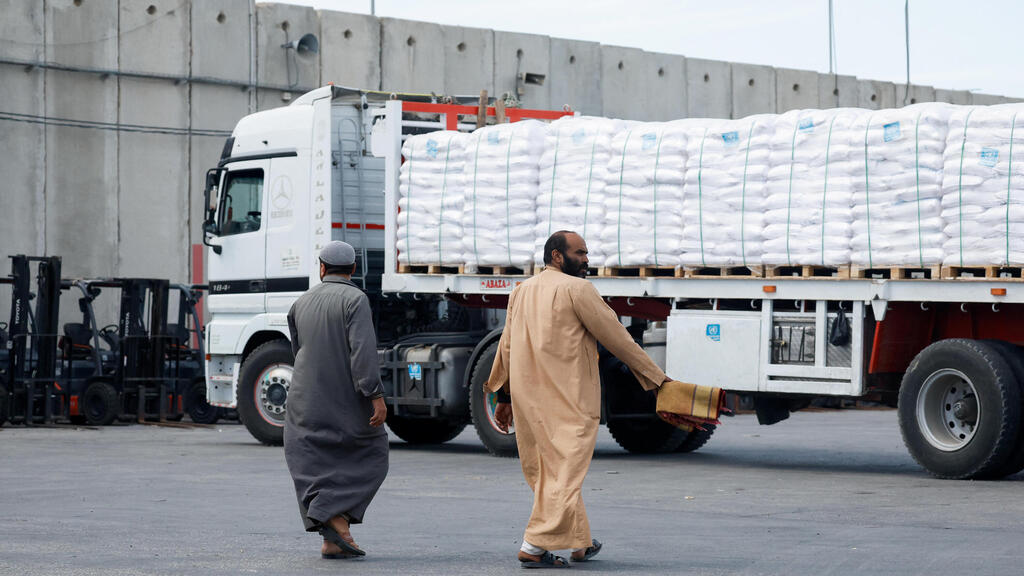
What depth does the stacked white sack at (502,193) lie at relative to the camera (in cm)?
1475

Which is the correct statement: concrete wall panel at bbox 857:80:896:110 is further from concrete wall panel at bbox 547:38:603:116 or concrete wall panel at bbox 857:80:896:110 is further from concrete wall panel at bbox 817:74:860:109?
concrete wall panel at bbox 547:38:603:116

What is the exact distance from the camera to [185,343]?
2405 centimetres

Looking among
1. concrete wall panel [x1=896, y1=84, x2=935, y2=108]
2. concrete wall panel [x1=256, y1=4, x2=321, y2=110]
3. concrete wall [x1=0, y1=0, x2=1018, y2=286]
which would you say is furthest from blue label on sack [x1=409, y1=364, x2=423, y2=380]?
concrete wall panel [x1=896, y1=84, x2=935, y2=108]

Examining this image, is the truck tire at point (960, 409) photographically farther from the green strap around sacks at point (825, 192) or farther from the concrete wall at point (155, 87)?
the concrete wall at point (155, 87)

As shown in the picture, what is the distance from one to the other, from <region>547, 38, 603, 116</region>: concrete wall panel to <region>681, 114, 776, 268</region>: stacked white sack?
18.8 meters

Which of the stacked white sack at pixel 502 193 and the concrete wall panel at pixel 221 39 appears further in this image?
the concrete wall panel at pixel 221 39

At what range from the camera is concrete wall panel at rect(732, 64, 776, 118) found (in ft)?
116

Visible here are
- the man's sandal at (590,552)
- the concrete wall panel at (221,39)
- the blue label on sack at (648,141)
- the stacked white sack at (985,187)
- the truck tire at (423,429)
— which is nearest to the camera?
the man's sandal at (590,552)

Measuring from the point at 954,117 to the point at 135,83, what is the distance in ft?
60.3

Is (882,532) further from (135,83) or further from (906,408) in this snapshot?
(135,83)

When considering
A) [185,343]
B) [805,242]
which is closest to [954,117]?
[805,242]

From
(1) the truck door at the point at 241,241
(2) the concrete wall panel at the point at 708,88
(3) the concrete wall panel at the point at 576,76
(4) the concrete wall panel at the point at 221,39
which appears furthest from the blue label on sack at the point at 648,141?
(2) the concrete wall panel at the point at 708,88

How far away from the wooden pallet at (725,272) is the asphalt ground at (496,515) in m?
1.67

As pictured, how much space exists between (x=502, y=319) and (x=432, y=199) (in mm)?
1765
